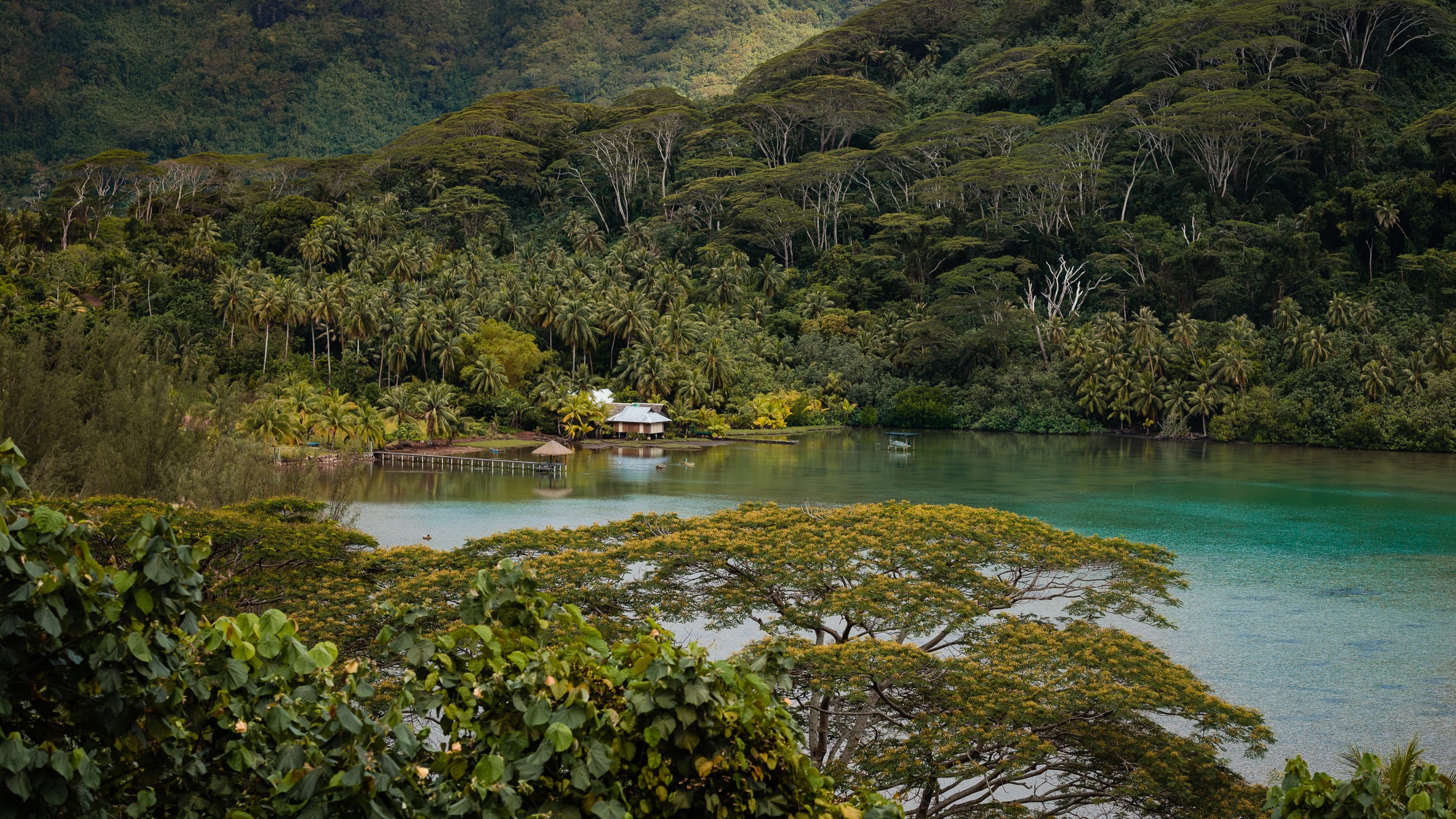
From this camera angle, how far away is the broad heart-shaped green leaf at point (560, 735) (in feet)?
11.4

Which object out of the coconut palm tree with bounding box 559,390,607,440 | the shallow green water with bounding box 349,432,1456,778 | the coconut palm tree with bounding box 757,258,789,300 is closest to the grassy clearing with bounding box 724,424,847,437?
the shallow green water with bounding box 349,432,1456,778

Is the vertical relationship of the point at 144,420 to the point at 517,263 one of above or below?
below

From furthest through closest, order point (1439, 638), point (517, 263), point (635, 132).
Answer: point (635, 132) < point (517, 263) < point (1439, 638)

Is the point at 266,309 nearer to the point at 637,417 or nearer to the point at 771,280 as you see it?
the point at 637,417

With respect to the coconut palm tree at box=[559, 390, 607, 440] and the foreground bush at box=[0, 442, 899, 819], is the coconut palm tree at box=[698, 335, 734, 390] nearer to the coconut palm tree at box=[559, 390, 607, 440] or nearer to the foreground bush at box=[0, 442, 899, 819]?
the coconut palm tree at box=[559, 390, 607, 440]

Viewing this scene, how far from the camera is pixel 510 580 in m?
4.13

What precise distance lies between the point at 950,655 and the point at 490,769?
37.3ft

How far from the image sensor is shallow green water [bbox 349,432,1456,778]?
16.9 meters

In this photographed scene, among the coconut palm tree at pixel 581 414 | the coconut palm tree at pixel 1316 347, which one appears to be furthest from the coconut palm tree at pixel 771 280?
the coconut palm tree at pixel 1316 347

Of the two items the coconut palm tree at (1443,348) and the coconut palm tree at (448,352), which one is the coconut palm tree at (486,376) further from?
the coconut palm tree at (1443,348)

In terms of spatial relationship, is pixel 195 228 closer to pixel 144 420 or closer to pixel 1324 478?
pixel 144 420

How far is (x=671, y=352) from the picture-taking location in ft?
196

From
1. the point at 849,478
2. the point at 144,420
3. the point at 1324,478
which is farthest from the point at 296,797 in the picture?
the point at 1324,478

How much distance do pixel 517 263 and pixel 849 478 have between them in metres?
38.8
